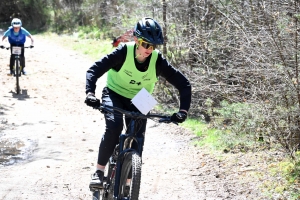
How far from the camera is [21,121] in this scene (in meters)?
10.4

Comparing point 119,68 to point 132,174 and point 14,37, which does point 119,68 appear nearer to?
point 132,174

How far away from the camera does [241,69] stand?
745cm

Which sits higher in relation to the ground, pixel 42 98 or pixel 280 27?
pixel 280 27

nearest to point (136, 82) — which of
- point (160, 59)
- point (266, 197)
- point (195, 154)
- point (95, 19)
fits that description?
point (160, 59)

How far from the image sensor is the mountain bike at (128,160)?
4.43 m

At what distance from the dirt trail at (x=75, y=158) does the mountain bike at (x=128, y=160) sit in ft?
5.28

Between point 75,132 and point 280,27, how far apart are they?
15.0 feet

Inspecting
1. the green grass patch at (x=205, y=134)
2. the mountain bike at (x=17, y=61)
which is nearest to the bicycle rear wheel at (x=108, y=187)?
the green grass patch at (x=205, y=134)

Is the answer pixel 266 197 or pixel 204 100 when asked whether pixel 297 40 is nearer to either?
pixel 266 197

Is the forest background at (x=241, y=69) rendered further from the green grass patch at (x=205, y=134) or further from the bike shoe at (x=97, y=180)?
the bike shoe at (x=97, y=180)

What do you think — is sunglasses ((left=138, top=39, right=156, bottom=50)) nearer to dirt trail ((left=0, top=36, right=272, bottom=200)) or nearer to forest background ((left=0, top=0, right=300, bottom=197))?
forest background ((left=0, top=0, right=300, bottom=197))

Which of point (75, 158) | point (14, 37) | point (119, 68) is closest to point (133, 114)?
point (119, 68)

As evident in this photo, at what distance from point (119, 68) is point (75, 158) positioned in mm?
3253

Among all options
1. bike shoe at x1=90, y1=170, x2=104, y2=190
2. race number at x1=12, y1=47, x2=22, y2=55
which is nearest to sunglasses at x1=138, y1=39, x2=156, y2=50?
bike shoe at x1=90, y1=170, x2=104, y2=190
